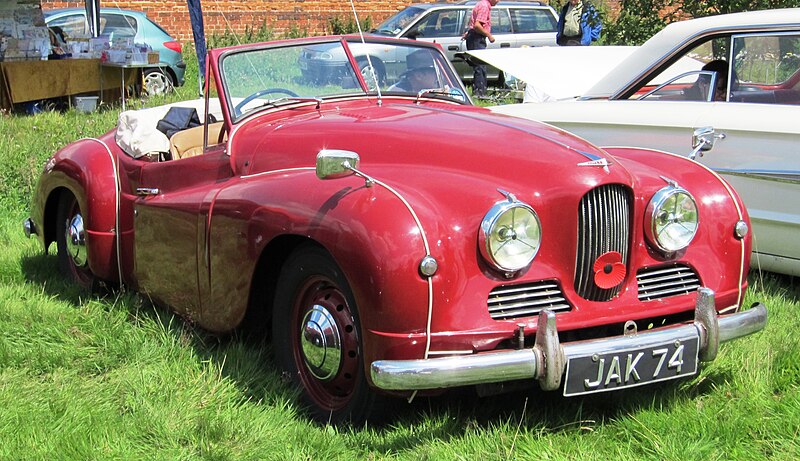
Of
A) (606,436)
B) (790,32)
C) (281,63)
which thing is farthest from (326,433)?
(790,32)

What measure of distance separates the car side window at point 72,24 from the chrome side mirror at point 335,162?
12121 mm

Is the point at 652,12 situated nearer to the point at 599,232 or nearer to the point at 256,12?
the point at 599,232

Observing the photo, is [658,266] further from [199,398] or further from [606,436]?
[199,398]

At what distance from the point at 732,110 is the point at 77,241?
3775 mm

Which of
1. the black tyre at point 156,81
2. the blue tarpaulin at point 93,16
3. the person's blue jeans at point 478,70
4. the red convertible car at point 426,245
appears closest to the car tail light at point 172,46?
the black tyre at point 156,81

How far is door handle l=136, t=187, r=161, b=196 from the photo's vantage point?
15.2 feet

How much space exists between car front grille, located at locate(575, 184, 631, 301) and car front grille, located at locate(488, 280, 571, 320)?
4.2 inches

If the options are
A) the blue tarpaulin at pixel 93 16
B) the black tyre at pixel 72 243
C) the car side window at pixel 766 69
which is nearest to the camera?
the car side window at pixel 766 69

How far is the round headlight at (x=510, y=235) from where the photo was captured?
3135mm

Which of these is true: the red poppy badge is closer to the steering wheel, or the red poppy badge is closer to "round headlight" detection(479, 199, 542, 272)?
"round headlight" detection(479, 199, 542, 272)

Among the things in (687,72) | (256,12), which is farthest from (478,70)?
(687,72)

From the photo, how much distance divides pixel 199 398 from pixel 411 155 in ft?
4.21

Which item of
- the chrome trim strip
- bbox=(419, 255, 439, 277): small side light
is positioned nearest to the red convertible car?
bbox=(419, 255, 439, 277): small side light

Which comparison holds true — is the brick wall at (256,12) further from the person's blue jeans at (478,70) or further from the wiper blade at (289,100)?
the wiper blade at (289,100)
